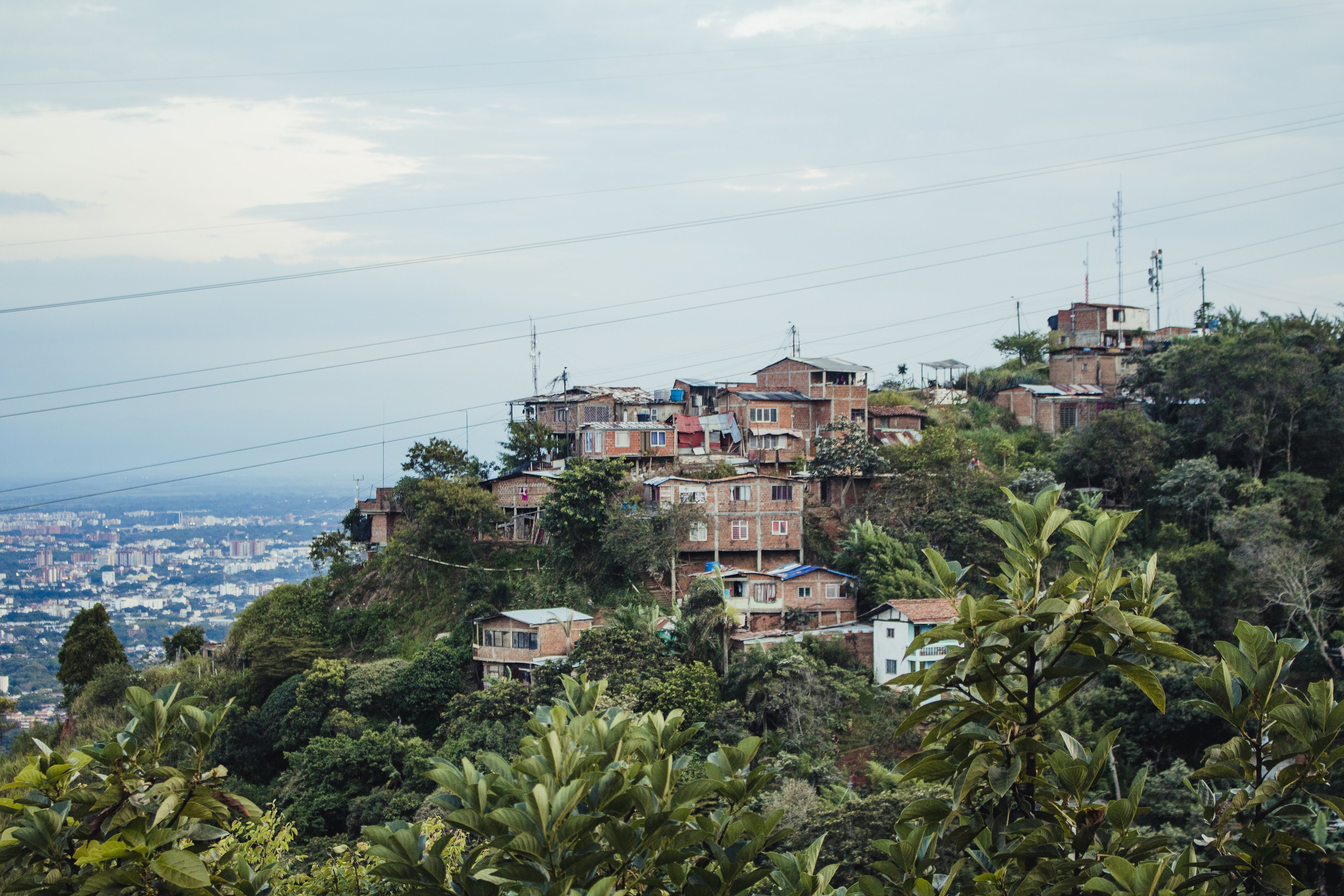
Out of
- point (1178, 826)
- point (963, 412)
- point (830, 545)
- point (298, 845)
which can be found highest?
point (963, 412)

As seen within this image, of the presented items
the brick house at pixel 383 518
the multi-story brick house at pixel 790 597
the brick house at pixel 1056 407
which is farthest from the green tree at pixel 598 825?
the brick house at pixel 1056 407

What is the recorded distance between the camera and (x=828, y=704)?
22766 millimetres

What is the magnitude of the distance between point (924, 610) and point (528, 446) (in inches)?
591

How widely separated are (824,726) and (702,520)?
765 centimetres

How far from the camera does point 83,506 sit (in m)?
177

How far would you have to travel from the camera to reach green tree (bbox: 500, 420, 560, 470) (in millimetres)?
34406

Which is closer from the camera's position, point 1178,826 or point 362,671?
point 1178,826

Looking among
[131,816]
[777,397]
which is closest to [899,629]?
[777,397]

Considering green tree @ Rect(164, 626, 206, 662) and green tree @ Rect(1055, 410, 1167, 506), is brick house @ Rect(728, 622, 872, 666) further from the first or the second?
green tree @ Rect(164, 626, 206, 662)

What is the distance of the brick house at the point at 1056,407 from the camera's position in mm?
36625

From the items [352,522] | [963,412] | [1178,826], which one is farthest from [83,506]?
[1178,826]

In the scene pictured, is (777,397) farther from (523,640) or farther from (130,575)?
(130,575)

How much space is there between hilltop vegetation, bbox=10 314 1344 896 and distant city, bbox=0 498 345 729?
15.3 m

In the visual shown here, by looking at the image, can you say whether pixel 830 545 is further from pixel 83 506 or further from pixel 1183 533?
pixel 83 506
